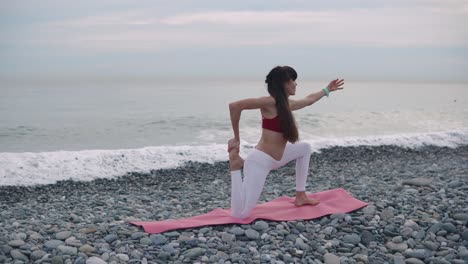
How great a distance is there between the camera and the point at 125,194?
468 inches

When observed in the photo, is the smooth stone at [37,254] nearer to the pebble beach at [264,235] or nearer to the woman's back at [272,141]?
the pebble beach at [264,235]

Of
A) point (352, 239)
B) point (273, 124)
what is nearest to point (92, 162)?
point (273, 124)

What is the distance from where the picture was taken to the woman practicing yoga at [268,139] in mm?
6891

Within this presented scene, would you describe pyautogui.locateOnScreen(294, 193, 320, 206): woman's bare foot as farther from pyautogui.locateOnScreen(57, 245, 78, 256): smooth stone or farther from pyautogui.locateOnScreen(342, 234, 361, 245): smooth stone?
pyautogui.locateOnScreen(57, 245, 78, 256): smooth stone

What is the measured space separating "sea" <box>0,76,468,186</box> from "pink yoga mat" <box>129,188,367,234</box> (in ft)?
6.04

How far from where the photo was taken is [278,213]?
23.9 ft

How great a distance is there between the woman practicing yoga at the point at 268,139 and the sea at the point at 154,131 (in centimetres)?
105

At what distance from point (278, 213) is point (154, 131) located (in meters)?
19.4

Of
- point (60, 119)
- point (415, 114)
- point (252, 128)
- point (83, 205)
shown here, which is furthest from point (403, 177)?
point (415, 114)

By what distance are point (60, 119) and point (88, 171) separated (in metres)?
16.9

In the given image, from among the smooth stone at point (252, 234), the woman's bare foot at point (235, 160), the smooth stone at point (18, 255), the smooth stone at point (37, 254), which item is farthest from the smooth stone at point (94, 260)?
the woman's bare foot at point (235, 160)

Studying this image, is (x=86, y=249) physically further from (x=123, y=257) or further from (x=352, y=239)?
(x=352, y=239)

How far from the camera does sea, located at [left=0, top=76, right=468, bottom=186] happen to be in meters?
14.7

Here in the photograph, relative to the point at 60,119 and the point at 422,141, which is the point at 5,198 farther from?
the point at 60,119
